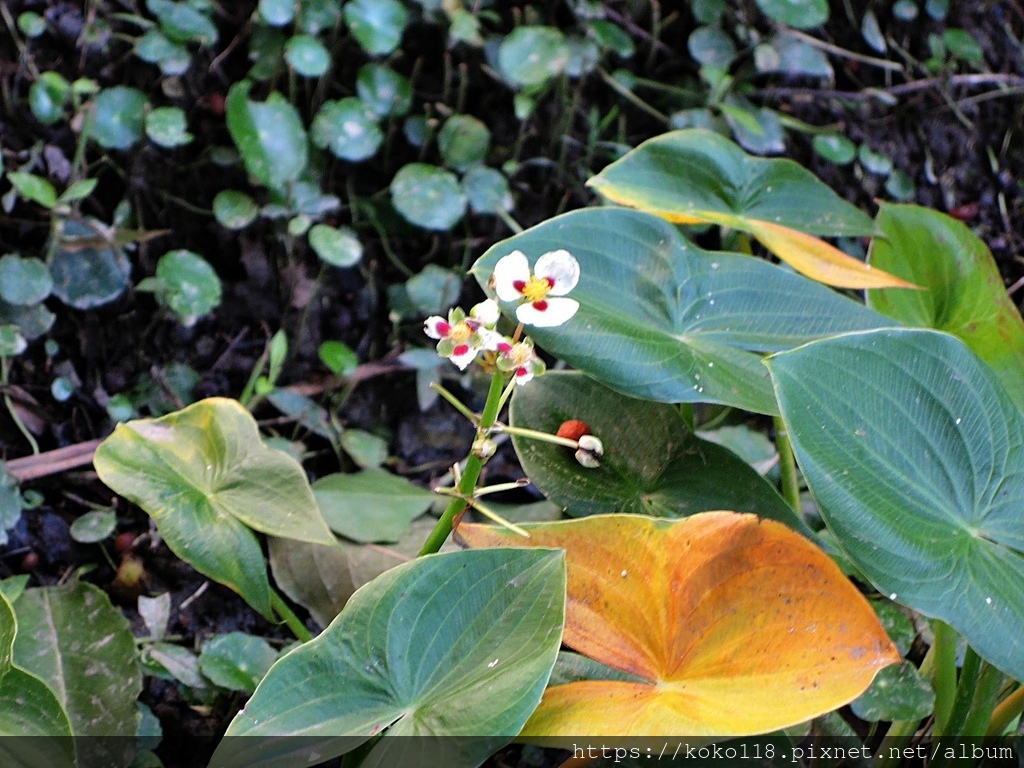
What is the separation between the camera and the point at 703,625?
0.61m

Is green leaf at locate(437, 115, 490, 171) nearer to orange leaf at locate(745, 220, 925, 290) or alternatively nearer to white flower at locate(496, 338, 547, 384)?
orange leaf at locate(745, 220, 925, 290)

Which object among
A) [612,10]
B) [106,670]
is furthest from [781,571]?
[612,10]

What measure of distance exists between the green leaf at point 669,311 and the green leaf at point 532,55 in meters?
0.62

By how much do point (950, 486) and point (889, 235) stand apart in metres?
0.45

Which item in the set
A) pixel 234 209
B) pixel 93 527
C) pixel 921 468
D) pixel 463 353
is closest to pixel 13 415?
pixel 93 527

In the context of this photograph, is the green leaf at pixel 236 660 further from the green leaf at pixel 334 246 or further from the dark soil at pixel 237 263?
the green leaf at pixel 334 246

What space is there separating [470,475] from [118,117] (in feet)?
2.89

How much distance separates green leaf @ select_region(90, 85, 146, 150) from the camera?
1.16m

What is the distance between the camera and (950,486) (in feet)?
2.07

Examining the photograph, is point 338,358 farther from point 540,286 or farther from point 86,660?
point 540,286

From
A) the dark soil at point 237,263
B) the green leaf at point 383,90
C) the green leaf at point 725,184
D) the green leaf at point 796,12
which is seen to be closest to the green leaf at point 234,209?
the dark soil at point 237,263

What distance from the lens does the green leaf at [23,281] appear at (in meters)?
1.03

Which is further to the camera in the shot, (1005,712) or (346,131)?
(346,131)

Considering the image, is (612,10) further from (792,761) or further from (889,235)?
(792,761)
